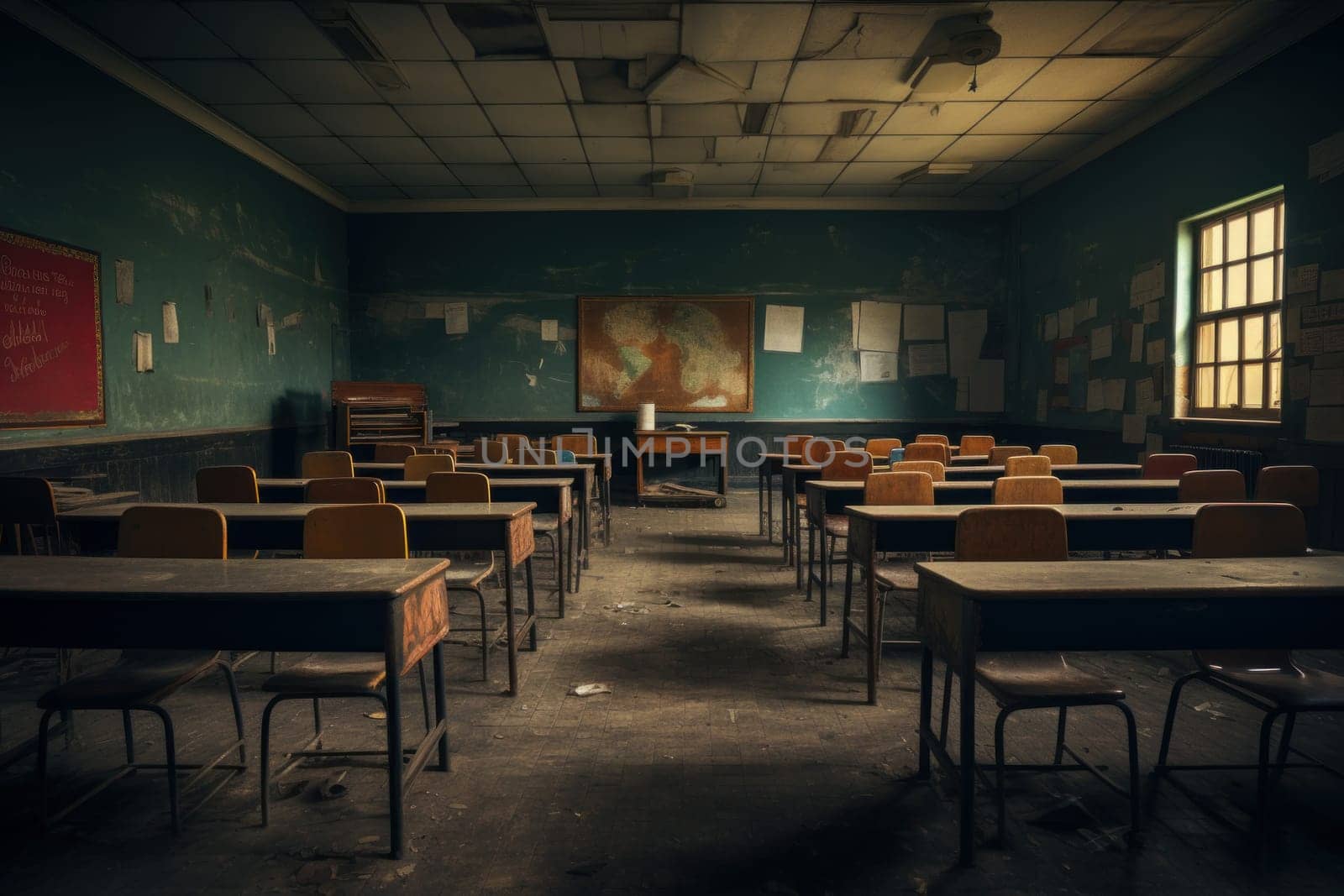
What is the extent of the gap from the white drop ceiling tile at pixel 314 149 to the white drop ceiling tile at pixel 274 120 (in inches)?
5.2

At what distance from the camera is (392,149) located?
693 centimetres

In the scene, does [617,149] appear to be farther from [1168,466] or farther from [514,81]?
[1168,466]

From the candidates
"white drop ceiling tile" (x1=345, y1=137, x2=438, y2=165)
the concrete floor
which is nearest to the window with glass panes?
the concrete floor

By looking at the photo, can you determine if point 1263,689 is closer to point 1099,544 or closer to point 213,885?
point 1099,544

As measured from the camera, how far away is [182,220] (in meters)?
5.63

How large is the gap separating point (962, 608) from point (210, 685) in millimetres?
2895

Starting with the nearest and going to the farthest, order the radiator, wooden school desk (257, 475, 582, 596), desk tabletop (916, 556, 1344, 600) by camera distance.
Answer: desk tabletop (916, 556, 1344, 600) → wooden school desk (257, 475, 582, 596) → the radiator

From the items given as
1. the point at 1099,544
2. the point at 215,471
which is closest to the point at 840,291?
the point at 1099,544

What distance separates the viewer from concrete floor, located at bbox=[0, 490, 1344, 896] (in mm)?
1742

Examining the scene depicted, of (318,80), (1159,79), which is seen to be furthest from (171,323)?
(1159,79)

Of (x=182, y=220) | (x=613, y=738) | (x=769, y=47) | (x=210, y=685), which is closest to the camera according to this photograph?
(x=613, y=738)

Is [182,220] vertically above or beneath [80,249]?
above

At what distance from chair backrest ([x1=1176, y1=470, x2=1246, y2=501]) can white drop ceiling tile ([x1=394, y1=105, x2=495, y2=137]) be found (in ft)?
18.1

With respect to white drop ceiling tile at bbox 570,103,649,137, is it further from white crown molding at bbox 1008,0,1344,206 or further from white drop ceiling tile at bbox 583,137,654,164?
white crown molding at bbox 1008,0,1344,206
